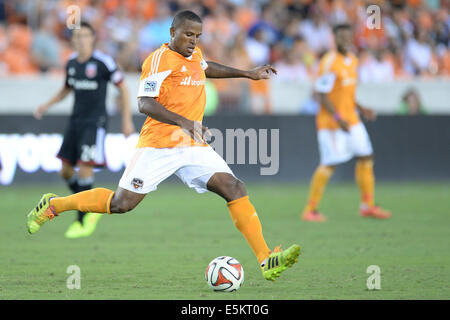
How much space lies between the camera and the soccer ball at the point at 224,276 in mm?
6566

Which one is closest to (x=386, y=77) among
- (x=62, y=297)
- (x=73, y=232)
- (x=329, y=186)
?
(x=329, y=186)

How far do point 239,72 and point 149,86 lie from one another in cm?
108

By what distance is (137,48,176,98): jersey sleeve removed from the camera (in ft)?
22.4

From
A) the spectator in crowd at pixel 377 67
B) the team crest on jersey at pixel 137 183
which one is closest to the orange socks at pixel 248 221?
the team crest on jersey at pixel 137 183

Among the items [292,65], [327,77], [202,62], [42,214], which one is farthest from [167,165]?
[292,65]

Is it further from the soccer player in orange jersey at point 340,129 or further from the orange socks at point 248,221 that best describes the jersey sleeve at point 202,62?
the soccer player in orange jersey at point 340,129

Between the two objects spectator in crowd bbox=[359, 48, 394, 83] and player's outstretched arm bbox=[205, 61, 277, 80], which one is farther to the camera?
spectator in crowd bbox=[359, 48, 394, 83]

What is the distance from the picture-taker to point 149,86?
6855mm

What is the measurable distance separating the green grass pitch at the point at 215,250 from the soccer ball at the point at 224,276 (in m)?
0.09

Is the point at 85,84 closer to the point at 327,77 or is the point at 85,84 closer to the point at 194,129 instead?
the point at 327,77

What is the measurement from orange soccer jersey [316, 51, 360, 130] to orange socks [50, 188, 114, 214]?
202 inches

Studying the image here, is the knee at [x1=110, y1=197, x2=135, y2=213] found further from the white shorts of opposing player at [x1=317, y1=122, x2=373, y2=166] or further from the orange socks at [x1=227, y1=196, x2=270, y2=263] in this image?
the white shorts of opposing player at [x1=317, y1=122, x2=373, y2=166]

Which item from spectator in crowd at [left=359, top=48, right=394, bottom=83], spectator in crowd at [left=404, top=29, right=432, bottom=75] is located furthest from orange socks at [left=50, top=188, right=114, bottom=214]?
spectator in crowd at [left=404, top=29, right=432, bottom=75]
